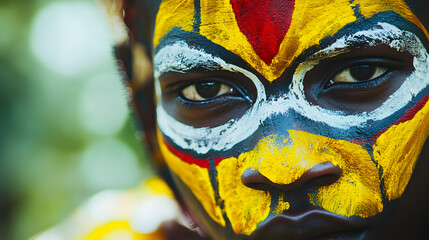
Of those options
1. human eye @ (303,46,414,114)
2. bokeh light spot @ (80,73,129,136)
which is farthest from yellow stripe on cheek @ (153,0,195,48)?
bokeh light spot @ (80,73,129,136)

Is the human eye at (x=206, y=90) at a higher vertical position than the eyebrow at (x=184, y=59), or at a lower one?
lower

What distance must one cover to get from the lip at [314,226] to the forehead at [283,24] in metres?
0.46

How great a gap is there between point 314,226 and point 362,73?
0.52 meters

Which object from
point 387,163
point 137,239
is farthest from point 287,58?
point 137,239

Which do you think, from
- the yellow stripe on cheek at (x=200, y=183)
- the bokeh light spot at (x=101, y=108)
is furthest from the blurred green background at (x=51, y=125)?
the yellow stripe on cheek at (x=200, y=183)

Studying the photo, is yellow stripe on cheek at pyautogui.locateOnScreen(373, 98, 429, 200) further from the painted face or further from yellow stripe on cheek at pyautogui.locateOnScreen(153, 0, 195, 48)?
yellow stripe on cheek at pyautogui.locateOnScreen(153, 0, 195, 48)

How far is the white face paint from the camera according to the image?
1.40 metres

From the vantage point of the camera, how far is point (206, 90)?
1635 millimetres

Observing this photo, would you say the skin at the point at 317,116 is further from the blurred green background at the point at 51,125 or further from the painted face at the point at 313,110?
the blurred green background at the point at 51,125

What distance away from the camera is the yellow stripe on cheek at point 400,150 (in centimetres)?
141

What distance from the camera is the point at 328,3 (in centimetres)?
141

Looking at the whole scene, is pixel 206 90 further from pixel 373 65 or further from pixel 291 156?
pixel 373 65

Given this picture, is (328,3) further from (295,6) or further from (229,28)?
(229,28)

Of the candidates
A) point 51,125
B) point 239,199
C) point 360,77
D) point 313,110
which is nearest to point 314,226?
point 239,199
